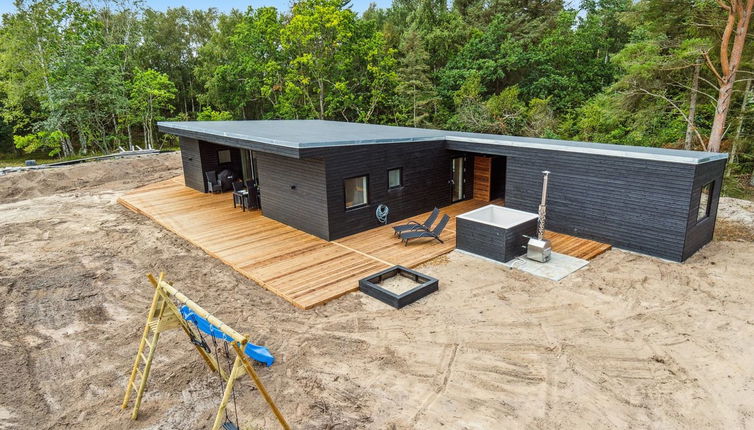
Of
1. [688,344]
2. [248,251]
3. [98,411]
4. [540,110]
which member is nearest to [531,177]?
[688,344]

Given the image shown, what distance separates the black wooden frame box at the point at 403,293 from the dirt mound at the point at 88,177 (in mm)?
12214

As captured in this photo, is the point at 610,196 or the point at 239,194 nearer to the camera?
the point at 610,196

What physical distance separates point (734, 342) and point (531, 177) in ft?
16.1

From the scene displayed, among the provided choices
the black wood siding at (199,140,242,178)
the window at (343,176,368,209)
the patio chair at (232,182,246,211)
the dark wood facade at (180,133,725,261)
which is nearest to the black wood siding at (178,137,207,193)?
the black wood siding at (199,140,242,178)

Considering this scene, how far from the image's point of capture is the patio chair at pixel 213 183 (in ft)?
43.0

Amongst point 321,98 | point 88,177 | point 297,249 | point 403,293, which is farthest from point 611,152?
point 321,98

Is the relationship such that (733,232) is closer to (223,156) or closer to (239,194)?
(239,194)

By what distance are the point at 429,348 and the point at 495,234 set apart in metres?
3.27

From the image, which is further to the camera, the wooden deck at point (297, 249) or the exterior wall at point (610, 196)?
the exterior wall at point (610, 196)

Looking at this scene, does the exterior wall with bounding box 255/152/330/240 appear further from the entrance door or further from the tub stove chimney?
the entrance door

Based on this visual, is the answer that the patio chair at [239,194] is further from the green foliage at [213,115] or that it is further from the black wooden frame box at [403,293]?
the green foliage at [213,115]

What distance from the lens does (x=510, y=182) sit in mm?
9734

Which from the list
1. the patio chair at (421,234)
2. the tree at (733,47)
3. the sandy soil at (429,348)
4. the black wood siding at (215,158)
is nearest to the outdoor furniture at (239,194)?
the black wood siding at (215,158)

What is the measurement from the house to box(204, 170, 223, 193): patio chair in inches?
73.3
